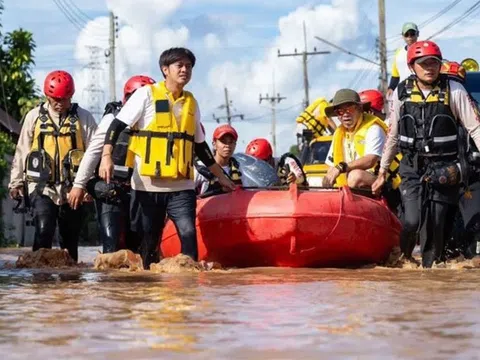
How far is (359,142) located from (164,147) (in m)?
2.33

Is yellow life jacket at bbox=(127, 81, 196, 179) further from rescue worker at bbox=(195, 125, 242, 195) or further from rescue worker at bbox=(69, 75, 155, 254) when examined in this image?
rescue worker at bbox=(195, 125, 242, 195)

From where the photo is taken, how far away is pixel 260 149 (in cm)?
1340

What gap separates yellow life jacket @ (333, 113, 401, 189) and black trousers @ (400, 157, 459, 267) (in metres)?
1.11

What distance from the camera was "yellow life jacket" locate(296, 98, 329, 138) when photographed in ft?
59.4

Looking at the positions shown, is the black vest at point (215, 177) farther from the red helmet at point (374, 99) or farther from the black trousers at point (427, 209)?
the red helmet at point (374, 99)

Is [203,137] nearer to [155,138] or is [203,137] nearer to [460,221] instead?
[155,138]

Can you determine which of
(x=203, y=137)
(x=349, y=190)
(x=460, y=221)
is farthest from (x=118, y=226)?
(x=460, y=221)

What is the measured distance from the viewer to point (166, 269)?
984 cm

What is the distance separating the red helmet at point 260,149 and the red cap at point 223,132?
1318 millimetres

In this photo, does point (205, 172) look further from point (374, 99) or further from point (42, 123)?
point (374, 99)

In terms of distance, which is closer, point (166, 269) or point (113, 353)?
point (113, 353)

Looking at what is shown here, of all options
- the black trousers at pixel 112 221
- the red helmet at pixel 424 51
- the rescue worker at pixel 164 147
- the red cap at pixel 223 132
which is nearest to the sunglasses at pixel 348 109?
the red cap at pixel 223 132

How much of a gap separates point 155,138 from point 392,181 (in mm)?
2750

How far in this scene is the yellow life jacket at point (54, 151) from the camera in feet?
36.0
